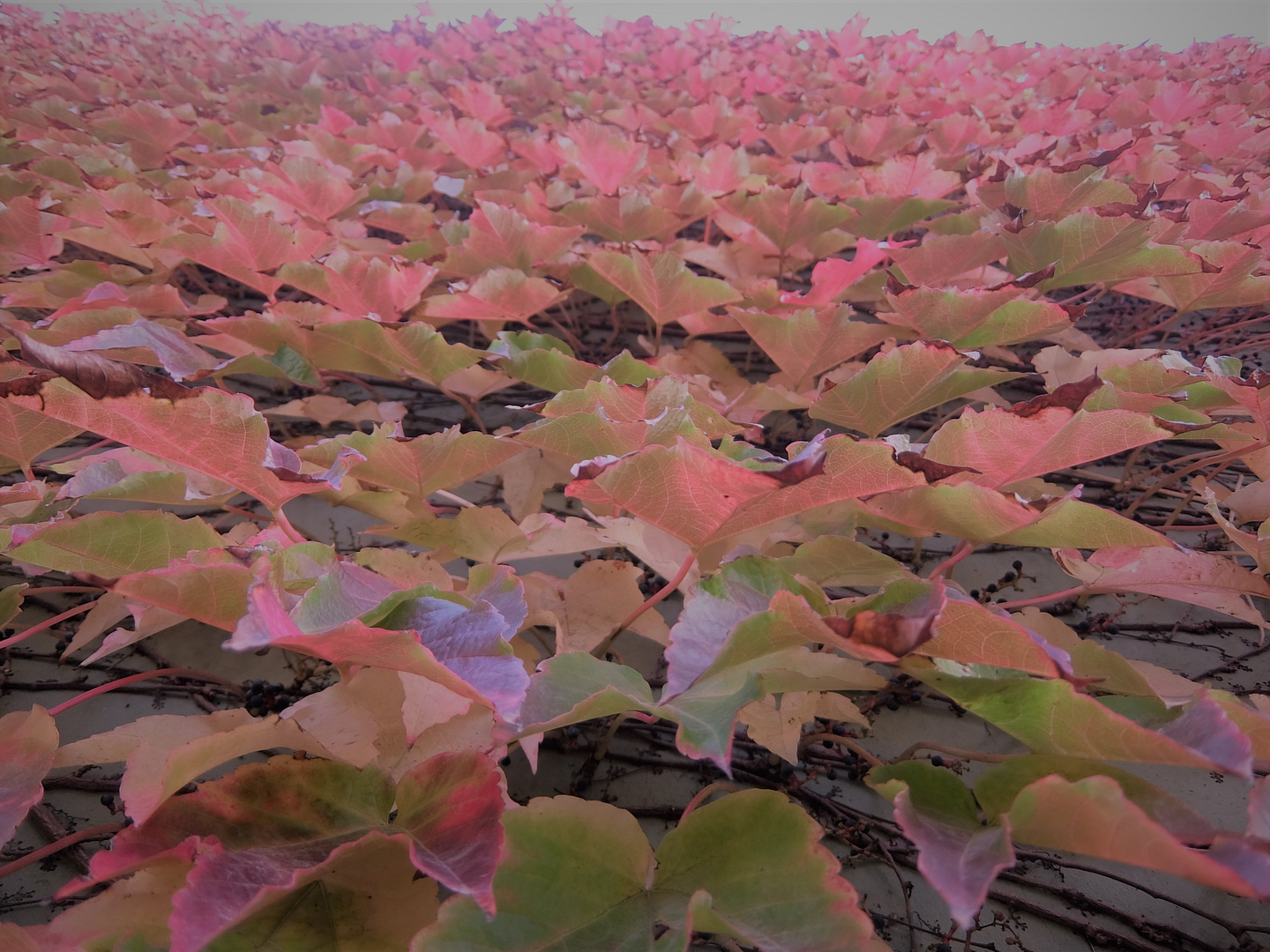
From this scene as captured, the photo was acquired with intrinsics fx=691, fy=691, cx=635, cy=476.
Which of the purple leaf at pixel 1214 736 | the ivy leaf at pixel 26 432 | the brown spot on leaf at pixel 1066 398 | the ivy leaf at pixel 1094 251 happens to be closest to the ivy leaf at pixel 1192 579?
the brown spot on leaf at pixel 1066 398

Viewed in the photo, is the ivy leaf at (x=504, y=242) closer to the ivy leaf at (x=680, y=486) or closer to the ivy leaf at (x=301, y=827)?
the ivy leaf at (x=680, y=486)

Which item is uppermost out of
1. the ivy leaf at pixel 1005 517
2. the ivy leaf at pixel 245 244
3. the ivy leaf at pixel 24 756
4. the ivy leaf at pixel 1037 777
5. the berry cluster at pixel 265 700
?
the ivy leaf at pixel 245 244

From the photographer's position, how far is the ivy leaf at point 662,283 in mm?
894

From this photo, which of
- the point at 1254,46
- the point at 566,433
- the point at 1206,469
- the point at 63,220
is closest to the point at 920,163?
the point at 1206,469

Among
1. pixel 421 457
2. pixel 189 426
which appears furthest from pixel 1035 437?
pixel 189 426

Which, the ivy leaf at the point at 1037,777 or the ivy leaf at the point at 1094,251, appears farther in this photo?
the ivy leaf at the point at 1094,251

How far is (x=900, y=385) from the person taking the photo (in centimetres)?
68

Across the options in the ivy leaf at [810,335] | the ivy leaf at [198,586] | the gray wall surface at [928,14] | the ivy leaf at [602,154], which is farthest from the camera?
the gray wall surface at [928,14]

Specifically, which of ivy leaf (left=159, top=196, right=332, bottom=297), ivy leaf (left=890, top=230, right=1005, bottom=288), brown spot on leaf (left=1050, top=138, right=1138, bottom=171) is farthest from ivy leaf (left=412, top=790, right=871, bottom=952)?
brown spot on leaf (left=1050, top=138, right=1138, bottom=171)

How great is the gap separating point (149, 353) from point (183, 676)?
0.43 meters

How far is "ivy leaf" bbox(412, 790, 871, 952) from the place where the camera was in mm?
381

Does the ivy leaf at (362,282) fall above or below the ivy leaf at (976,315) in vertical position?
below

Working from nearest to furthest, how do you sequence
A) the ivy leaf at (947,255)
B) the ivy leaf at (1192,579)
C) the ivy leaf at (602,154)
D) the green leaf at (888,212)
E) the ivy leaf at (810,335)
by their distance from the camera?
the ivy leaf at (1192,579)
the ivy leaf at (810,335)
the ivy leaf at (947,255)
the green leaf at (888,212)
the ivy leaf at (602,154)

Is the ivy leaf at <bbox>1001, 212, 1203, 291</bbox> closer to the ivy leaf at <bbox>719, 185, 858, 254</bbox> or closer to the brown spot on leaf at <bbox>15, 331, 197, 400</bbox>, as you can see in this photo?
the ivy leaf at <bbox>719, 185, 858, 254</bbox>
